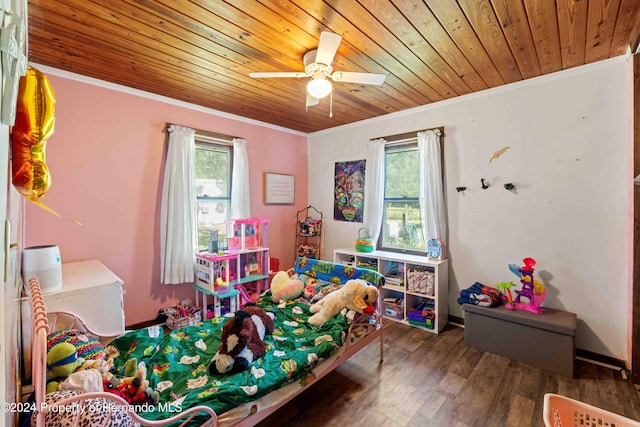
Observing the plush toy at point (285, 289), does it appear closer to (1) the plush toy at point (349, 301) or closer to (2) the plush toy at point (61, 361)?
(1) the plush toy at point (349, 301)

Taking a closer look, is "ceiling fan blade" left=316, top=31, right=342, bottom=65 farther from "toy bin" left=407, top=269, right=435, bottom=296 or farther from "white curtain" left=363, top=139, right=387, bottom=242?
"toy bin" left=407, top=269, right=435, bottom=296

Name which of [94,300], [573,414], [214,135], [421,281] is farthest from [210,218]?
[573,414]

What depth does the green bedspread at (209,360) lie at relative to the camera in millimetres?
1393

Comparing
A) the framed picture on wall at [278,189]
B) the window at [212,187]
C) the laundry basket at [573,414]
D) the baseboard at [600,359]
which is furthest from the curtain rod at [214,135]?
the baseboard at [600,359]

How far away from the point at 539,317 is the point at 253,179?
3.43m

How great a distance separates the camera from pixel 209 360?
1.76 m

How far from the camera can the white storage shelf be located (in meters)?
2.93

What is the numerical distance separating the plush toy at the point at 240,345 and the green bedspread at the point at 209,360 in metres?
0.04

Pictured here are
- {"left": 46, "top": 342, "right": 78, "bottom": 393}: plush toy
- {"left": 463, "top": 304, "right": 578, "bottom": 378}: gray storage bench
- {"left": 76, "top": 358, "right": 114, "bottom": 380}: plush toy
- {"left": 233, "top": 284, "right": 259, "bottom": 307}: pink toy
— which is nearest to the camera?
{"left": 46, "top": 342, "right": 78, "bottom": 393}: plush toy

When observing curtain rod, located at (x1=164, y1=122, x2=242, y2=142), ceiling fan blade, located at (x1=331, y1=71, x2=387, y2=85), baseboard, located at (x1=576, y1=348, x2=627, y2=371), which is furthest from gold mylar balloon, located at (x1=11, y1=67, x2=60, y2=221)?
baseboard, located at (x1=576, y1=348, x2=627, y2=371)

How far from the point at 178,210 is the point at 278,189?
149 cm

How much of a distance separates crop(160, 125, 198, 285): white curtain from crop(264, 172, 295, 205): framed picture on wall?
1.10 m

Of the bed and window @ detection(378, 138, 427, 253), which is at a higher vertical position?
window @ detection(378, 138, 427, 253)

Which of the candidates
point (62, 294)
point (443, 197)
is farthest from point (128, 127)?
point (443, 197)
